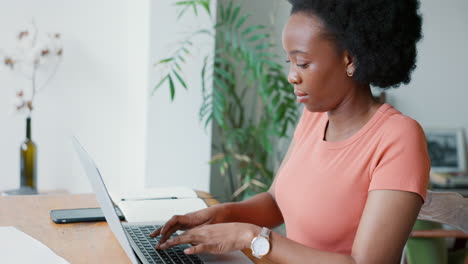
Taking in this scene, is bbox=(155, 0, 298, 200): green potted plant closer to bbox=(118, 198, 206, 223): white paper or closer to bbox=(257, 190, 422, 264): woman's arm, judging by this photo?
bbox=(118, 198, 206, 223): white paper

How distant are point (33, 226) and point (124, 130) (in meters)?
1.82

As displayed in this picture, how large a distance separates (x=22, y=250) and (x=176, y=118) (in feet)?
5.91

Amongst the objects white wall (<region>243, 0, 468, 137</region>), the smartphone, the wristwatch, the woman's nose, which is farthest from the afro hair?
white wall (<region>243, 0, 468, 137</region>)

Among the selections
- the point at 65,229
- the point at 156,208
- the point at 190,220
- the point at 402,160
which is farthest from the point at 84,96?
the point at 402,160

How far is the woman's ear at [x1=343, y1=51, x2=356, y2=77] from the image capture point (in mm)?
1429

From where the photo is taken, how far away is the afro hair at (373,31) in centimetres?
139

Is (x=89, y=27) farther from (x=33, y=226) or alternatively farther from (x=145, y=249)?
(x=145, y=249)

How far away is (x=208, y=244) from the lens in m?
1.30

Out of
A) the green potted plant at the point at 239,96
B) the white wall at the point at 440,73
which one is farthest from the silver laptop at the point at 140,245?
the white wall at the point at 440,73

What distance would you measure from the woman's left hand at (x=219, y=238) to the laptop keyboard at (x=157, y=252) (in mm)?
22

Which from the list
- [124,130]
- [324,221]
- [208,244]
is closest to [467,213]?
[324,221]

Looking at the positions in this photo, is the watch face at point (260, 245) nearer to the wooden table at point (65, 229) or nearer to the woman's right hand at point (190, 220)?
the wooden table at point (65, 229)

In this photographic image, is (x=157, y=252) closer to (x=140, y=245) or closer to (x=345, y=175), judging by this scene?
(x=140, y=245)

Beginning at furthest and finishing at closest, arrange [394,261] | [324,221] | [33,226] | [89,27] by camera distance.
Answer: [89,27] → [33,226] → [324,221] → [394,261]
